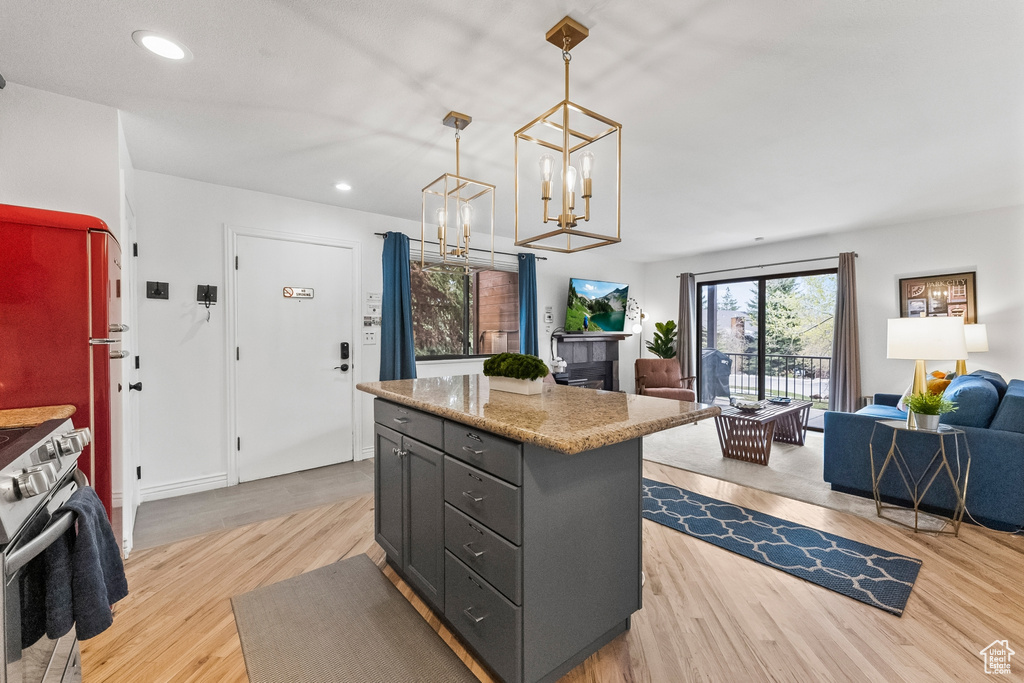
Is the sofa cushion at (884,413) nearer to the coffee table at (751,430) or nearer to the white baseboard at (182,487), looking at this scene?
the coffee table at (751,430)

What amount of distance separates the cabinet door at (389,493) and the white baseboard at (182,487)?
192cm

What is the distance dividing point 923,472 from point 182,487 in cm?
524

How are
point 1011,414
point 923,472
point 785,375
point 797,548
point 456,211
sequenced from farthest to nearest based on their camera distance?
point 785,375 → point 456,211 → point 923,472 → point 1011,414 → point 797,548

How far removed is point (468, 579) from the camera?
1639 millimetres

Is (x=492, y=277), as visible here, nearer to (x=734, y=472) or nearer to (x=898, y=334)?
(x=734, y=472)

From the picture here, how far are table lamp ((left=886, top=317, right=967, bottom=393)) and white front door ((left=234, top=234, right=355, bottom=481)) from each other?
175 inches

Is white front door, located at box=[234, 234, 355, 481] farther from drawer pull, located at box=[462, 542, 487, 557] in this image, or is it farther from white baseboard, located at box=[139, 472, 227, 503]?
drawer pull, located at box=[462, 542, 487, 557]

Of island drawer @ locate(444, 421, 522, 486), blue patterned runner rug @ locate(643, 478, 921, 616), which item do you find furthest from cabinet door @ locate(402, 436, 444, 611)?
blue patterned runner rug @ locate(643, 478, 921, 616)

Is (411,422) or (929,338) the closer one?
(411,422)

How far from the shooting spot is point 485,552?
60.2 inches

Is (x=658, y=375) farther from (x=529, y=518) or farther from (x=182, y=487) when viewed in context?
(x=182, y=487)

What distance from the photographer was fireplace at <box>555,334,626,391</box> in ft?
20.1

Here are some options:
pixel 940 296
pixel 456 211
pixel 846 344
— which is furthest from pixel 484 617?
pixel 940 296

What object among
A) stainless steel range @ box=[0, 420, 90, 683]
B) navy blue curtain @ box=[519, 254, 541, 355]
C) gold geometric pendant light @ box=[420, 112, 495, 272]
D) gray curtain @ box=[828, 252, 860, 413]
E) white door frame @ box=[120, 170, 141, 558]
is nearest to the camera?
stainless steel range @ box=[0, 420, 90, 683]
